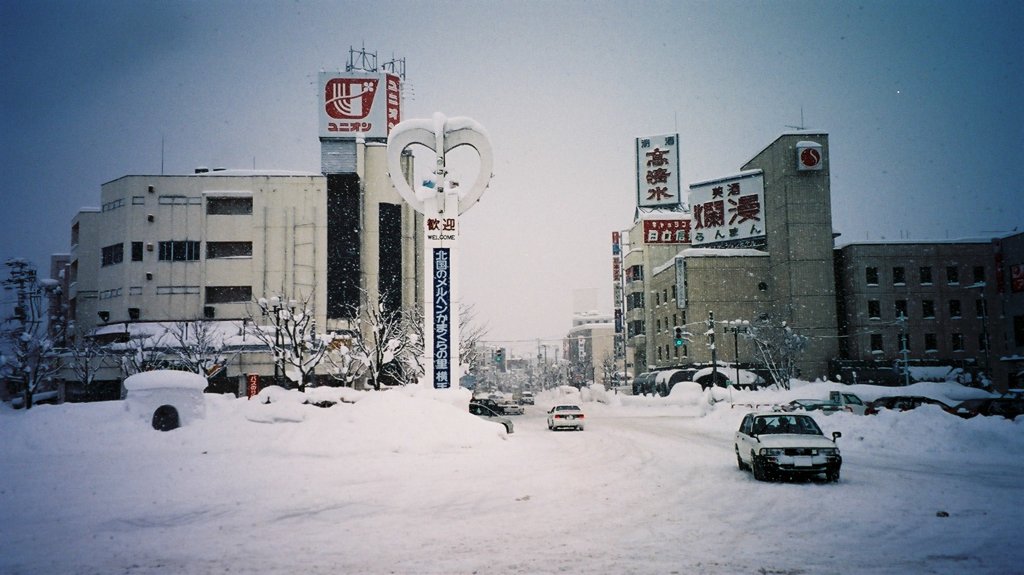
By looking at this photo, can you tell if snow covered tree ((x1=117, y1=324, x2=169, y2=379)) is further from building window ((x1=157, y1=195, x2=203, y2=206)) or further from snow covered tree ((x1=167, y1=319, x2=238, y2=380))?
building window ((x1=157, y1=195, x2=203, y2=206))

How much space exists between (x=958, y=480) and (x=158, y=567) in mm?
13663

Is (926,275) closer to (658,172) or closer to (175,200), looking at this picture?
(658,172)

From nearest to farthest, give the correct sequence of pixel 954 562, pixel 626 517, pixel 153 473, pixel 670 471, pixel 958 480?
pixel 954 562, pixel 626 517, pixel 958 480, pixel 153 473, pixel 670 471

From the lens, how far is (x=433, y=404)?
23266 millimetres

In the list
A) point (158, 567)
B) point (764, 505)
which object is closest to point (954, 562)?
point (764, 505)

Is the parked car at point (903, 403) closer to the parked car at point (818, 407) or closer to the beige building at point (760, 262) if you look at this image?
the parked car at point (818, 407)

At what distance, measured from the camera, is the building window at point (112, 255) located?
56.9 m

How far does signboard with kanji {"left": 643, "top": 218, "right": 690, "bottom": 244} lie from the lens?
249 ft

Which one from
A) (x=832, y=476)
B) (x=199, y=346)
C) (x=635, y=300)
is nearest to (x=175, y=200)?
(x=199, y=346)

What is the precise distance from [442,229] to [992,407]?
807 inches

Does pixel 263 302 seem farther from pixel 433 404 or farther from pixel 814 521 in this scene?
pixel 814 521

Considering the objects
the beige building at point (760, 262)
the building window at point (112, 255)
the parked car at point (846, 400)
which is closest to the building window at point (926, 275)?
the beige building at point (760, 262)

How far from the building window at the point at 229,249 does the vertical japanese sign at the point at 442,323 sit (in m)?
35.2

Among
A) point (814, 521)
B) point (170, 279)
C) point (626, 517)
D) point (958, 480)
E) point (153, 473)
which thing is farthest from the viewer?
point (170, 279)
